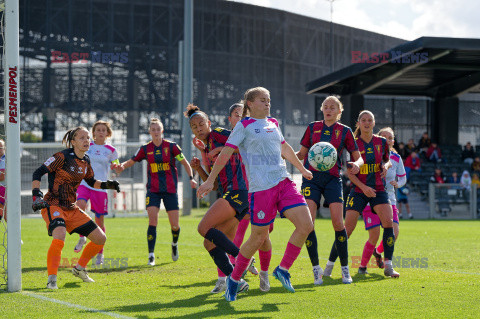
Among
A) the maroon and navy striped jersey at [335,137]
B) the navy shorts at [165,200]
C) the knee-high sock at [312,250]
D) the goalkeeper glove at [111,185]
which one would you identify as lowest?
the knee-high sock at [312,250]

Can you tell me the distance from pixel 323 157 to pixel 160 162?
12.1 feet

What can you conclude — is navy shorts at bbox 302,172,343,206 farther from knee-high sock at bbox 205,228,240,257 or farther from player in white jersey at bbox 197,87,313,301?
knee-high sock at bbox 205,228,240,257

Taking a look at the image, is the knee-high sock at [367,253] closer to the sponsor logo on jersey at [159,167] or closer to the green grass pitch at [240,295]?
the green grass pitch at [240,295]

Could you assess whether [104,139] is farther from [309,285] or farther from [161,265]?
[309,285]

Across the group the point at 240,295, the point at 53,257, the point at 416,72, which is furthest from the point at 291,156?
the point at 416,72

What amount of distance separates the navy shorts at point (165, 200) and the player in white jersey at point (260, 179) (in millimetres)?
4044

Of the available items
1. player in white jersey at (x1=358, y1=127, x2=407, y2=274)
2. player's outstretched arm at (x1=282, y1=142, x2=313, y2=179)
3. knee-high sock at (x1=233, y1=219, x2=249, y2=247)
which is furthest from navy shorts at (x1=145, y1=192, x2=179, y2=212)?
player's outstretched arm at (x1=282, y1=142, x2=313, y2=179)

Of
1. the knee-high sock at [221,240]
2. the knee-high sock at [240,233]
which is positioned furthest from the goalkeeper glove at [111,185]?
the knee-high sock at [221,240]

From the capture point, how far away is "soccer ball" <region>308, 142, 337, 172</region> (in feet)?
24.9

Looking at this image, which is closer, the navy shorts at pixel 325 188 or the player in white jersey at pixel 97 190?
the navy shorts at pixel 325 188

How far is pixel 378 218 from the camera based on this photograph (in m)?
9.09

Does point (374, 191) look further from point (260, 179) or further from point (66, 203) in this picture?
point (66, 203)

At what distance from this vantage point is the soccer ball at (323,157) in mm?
7590

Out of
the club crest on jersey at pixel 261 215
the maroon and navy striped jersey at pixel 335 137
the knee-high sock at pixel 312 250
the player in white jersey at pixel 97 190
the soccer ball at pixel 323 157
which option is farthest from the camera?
the player in white jersey at pixel 97 190
